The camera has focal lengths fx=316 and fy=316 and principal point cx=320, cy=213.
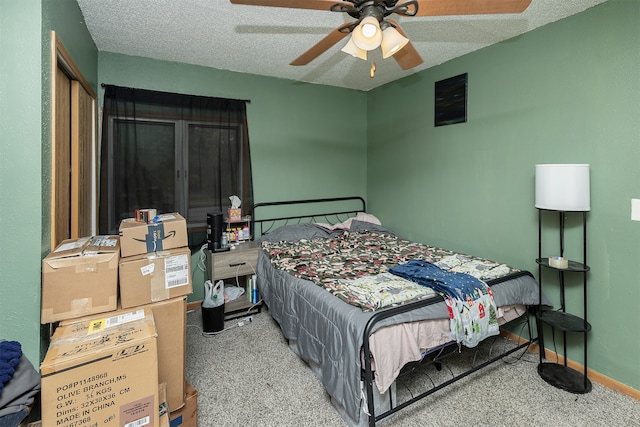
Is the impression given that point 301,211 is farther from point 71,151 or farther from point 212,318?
point 71,151

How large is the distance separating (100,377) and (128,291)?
47 cm

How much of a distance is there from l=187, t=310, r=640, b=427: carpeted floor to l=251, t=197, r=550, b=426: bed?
0.45ft

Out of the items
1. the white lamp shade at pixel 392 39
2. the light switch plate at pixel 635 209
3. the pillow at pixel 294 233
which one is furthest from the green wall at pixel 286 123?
the light switch plate at pixel 635 209

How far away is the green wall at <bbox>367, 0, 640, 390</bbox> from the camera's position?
213 centimetres

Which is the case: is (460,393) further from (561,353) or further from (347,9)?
(347,9)

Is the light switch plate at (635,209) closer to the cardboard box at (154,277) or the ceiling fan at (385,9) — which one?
the ceiling fan at (385,9)

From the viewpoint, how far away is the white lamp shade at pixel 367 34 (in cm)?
147

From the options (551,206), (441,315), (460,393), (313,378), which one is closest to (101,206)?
(313,378)

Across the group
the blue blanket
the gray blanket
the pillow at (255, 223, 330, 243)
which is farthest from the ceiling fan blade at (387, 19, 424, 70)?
the pillow at (255, 223, 330, 243)

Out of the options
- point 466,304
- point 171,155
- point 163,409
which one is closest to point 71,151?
point 171,155

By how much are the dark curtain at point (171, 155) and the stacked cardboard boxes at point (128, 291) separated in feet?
4.63

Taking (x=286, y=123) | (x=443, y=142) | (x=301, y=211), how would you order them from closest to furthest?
1. (x=443, y=142)
2. (x=286, y=123)
3. (x=301, y=211)

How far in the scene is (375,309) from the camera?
1.85m

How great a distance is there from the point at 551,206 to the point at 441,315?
1121 mm
